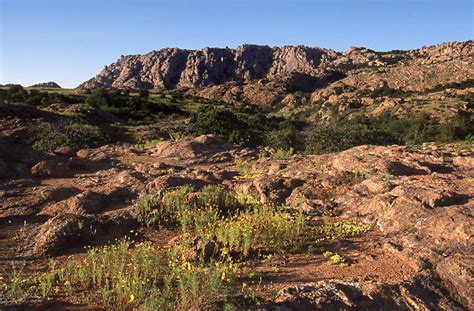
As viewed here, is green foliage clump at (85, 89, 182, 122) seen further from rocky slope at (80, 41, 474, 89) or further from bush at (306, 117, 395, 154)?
rocky slope at (80, 41, 474, 89)

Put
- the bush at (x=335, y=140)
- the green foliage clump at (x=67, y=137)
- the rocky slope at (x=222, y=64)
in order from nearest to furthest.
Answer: the bush at (x=335, y=140) → the green foliage clump at (x=67, y=137) → the rocky slope at (x=222, y=64)

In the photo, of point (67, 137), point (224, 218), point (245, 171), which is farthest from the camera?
point (67, 137)

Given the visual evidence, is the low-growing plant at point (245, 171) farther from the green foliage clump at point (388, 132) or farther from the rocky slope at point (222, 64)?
the rocky slope at point (222, 64)

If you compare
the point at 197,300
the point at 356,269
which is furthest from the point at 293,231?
the point at 197,300

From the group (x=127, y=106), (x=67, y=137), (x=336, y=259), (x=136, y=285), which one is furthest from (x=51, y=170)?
(x=127, y=106)

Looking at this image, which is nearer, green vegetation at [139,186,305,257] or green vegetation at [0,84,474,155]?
green vegetation at [139,186,305,257]

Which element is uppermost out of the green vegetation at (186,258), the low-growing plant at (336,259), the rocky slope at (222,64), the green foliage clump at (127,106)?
the rocky slope at (222,64)

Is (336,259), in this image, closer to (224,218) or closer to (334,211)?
(334,211)

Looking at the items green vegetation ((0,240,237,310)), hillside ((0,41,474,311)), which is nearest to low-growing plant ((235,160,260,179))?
hillside ((0,41,474,311))

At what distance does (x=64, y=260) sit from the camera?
626cm

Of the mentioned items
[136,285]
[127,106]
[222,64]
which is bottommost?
[136,285]

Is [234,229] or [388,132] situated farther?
[388,132]

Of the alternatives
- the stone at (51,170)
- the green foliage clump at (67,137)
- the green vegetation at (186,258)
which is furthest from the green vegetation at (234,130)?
the stone at (51,170)

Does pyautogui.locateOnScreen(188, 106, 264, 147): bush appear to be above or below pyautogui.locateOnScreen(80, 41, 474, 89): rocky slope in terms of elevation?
below
